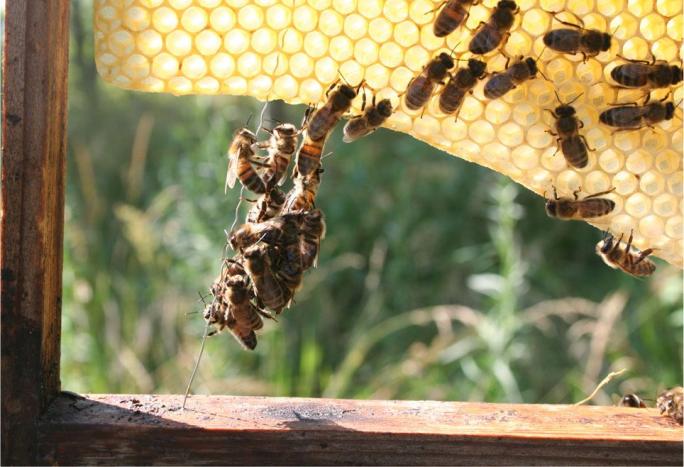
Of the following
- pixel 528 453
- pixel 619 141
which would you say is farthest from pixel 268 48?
pixel 528 453

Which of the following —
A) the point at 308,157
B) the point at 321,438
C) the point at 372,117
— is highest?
the point at 372,117

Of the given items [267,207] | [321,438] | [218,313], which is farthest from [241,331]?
[321,438]

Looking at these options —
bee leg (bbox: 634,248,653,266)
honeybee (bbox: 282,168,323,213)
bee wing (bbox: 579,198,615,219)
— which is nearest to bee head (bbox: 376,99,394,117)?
honeybee (bbox: 282,168,323,213)

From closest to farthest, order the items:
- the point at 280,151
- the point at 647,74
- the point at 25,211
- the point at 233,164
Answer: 1. the point at 25,211
2. the point at 647,74
3. the point at 280,151
4. the point at 233,164

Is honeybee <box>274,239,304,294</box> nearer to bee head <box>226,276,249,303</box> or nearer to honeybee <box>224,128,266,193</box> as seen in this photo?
bee head <box>226,276,249,303</box>

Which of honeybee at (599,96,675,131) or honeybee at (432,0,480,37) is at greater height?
honeybee at (432,0,480,37)

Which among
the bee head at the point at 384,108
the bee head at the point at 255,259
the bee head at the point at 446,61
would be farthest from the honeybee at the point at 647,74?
the bee head at the point at 255,259

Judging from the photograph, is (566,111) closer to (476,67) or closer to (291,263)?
(476,67)
